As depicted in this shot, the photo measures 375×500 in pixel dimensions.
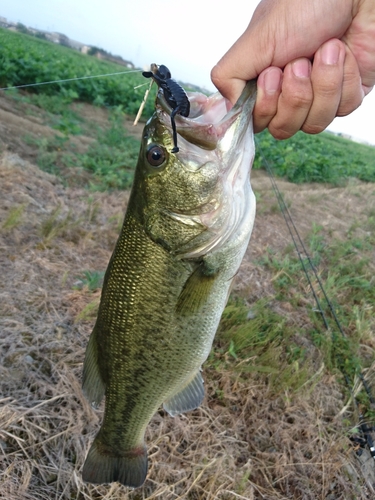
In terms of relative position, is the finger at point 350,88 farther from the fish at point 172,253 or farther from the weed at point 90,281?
the weed at point 90,281

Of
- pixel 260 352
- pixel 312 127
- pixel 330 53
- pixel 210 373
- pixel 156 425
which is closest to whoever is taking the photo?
pixel 330 53

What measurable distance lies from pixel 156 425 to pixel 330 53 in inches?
91.2

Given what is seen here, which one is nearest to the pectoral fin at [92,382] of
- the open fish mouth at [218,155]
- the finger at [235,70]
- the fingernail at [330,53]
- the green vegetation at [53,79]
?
the open fish mouth at [218,155]

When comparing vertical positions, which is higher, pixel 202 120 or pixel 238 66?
pixel 238 66

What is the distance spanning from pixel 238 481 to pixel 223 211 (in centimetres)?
177

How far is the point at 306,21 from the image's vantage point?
1.48m

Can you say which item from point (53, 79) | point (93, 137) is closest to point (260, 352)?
point (93, 137)

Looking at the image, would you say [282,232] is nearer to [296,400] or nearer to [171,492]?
[296,400]

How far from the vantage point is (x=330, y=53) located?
1520mm

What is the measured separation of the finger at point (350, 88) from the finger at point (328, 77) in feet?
A: 0.16

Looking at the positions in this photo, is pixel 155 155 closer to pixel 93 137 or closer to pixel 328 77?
pixel 328 77

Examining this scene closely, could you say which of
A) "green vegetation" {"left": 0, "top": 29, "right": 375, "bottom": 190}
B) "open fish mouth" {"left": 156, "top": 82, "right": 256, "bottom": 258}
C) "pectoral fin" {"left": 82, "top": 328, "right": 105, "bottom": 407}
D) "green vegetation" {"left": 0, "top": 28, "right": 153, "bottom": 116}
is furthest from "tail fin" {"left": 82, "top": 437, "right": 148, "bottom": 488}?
"green vegetation" {"left": 0, "top": 28, "right": 153, "bottom": 116}

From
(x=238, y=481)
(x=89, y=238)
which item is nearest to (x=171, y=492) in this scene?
(x=238, y=481)

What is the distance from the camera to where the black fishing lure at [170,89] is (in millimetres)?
1370
